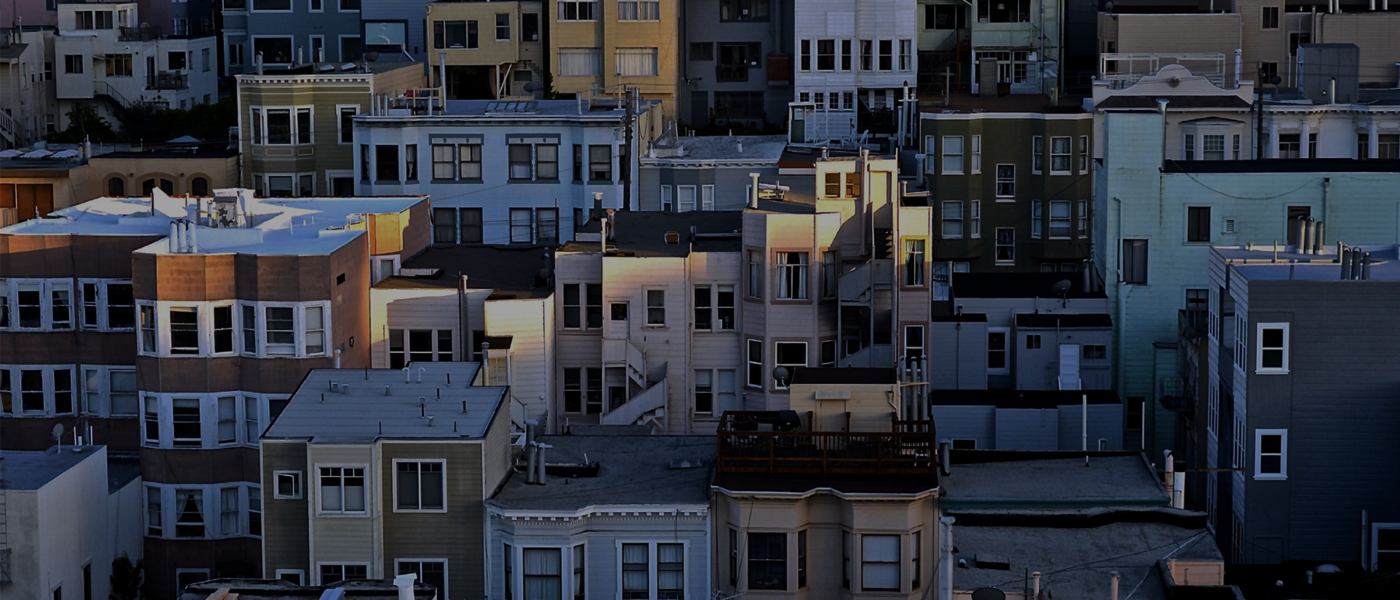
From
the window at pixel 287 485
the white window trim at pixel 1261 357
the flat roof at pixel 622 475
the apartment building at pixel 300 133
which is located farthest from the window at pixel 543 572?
the apartment building at pixel 300 133

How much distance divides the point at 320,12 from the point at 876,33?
36.1 m

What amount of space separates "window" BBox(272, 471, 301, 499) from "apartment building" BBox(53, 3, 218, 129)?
78421mm

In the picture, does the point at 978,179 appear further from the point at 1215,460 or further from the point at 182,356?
the point at 182,356

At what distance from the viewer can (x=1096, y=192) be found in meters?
82.2

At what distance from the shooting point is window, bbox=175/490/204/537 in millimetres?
61062

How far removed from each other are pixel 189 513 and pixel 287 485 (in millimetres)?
10100

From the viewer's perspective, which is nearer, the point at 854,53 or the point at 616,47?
the point at 854,53

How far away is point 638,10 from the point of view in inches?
4434

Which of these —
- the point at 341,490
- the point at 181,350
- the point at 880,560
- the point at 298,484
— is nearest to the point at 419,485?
the point at 341,490

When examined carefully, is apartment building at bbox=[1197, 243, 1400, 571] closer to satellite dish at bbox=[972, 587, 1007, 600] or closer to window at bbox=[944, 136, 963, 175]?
satellite dish at bbox=[972, 587, 1007, 600]

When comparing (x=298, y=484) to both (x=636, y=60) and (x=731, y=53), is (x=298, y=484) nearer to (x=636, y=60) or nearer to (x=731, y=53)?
(x=636, y=60)

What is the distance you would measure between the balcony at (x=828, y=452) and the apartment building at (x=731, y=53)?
67.9 metres

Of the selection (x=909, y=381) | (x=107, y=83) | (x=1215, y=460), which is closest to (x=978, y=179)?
(x=1215, y=460)

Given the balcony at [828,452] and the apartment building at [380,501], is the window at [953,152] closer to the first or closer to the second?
the balcony at [828,452]
